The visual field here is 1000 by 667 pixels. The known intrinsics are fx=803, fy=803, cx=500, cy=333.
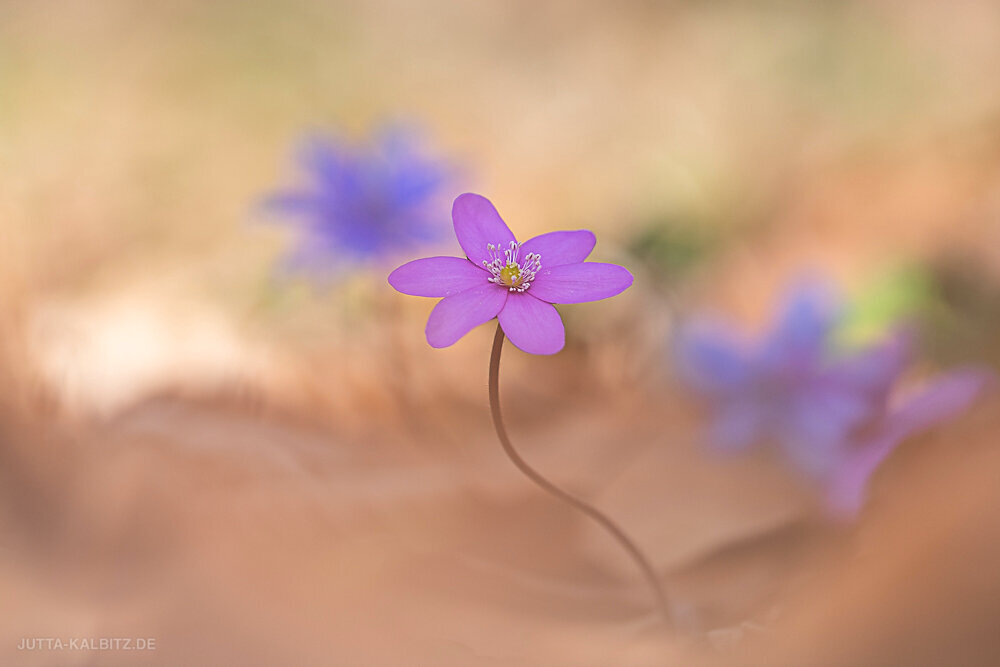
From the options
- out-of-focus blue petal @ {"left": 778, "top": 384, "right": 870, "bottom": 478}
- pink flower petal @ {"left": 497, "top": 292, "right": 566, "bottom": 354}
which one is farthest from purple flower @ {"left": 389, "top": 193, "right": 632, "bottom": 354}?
out-of-focus blue petal @ {"left": 778, "top": 384, "right": 870, "bottom": 478}

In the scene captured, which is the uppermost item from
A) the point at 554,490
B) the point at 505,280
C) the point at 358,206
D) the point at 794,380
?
the point at 358,206

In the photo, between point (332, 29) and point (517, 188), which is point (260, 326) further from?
point (332, 29)

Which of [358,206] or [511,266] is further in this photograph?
[358,206]

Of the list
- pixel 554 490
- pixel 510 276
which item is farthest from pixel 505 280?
pixel 554 490

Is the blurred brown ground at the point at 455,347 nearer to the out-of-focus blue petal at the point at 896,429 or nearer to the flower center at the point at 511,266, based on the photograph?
the out-of-focus blue petal at the point at 896,429

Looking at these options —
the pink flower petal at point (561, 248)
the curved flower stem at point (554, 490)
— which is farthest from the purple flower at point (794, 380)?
the pink flower petal at point (561, 248)

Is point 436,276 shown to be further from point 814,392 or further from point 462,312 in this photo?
point 814,392
